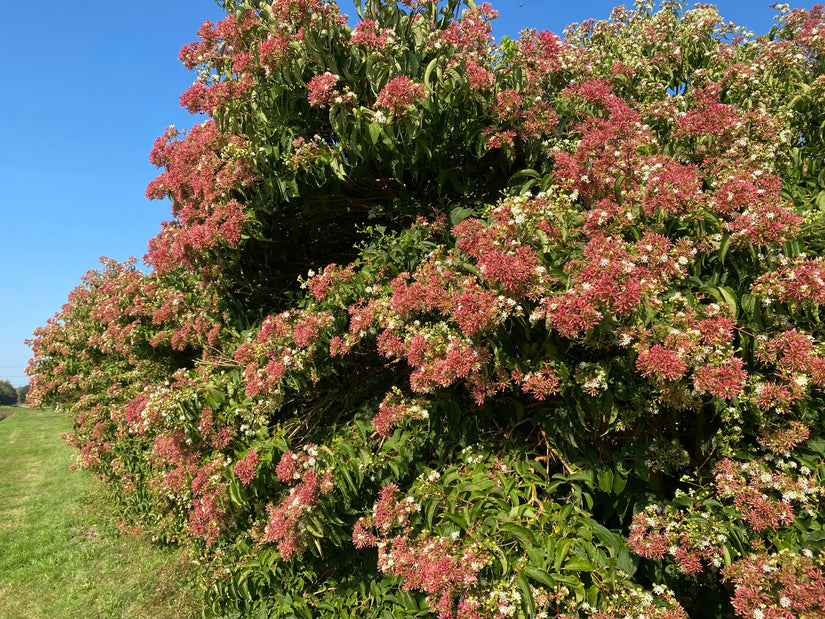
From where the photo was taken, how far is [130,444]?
6.90 metres

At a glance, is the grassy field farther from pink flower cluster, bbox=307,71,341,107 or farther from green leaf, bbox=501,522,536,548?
pink flower cluster, bbox=307,71,341,107

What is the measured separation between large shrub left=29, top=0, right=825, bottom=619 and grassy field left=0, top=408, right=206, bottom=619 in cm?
127

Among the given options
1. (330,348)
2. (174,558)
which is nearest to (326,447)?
(330,348)

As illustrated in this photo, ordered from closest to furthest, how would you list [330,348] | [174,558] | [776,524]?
[776,524] → [330,348] → [174,558]

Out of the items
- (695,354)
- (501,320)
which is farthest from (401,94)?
(695,354)

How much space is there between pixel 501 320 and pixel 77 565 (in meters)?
6.80

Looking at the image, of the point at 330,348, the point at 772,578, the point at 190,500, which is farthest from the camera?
the point at 190,500

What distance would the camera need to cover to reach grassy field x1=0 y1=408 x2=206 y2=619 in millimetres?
5047

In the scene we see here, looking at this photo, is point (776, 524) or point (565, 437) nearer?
point (776, 524)

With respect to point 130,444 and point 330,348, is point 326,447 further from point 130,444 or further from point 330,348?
point 130,444

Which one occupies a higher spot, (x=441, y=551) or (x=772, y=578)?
(x=441, y=551)

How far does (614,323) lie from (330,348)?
1.61 m

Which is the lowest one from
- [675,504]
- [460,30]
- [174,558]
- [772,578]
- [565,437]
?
[174,558]

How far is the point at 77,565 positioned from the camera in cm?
619
